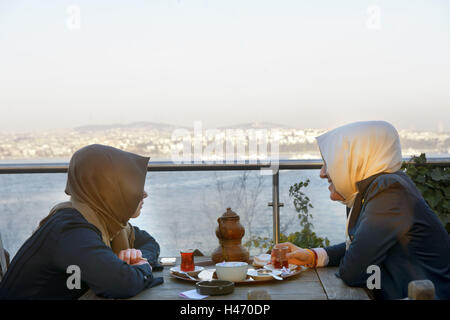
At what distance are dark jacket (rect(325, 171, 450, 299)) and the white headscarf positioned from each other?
140 mm

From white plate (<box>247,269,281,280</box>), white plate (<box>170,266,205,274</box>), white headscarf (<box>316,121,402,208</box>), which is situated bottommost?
white plate (<box>170,266,205,274</box>)

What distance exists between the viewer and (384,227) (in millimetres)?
1911

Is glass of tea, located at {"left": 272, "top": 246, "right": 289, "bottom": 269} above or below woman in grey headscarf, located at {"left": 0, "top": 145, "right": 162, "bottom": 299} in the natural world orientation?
below

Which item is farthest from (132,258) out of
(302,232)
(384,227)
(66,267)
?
(302,232)

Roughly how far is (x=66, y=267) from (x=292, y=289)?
82 cm

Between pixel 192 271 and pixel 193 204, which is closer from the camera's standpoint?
pixel 192 271

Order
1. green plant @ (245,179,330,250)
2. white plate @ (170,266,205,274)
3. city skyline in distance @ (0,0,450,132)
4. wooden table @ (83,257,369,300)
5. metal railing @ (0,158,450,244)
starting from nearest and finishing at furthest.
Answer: wooden table @ (83,257,369,300), white plate @ (170,266,205,274), metal railing @ (0,158,450,244), green plant @ (245,179,330,250), city skyline in distance @ (0,0,450,132)

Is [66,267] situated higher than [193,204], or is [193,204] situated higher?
[66,267]

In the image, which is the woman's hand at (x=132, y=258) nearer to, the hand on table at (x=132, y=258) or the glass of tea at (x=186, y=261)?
the hand on table at (x=132, y=258)

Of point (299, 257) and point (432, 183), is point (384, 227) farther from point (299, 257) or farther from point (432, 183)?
point (432, 183)

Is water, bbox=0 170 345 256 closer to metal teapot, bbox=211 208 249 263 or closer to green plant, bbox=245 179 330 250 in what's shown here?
green plant, bbox=245 179 330 250

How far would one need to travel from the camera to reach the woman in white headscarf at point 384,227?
1896 millimetres

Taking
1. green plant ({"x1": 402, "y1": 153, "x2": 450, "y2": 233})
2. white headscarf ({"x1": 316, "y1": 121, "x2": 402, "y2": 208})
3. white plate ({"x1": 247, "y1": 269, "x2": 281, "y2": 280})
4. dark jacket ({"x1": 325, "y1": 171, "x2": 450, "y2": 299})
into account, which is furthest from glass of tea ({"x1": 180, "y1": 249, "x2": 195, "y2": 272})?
green plant ({"x1": 402, "y1": 153, "x2": 450, "y2": 233})

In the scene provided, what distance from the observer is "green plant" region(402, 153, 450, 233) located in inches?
171
